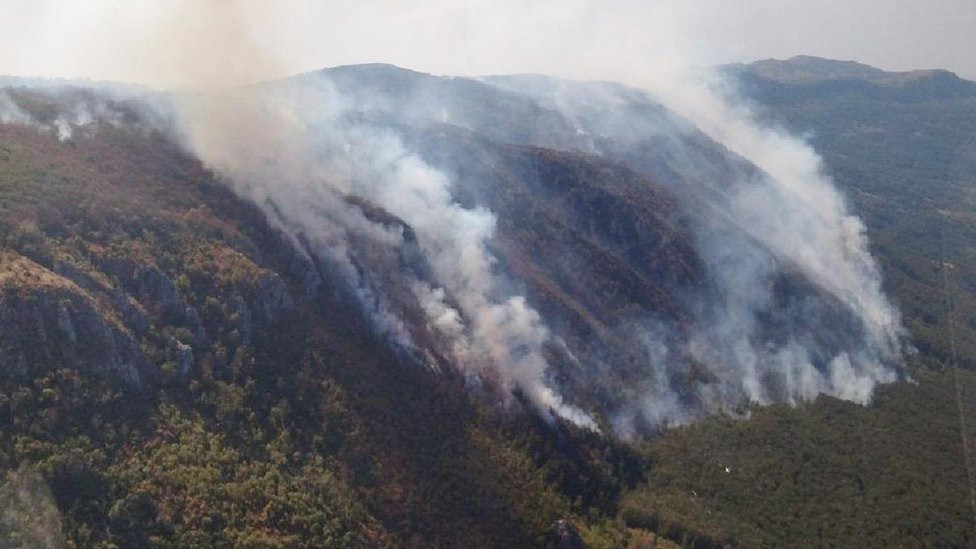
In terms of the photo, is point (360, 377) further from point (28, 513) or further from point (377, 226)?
point (28, 513)

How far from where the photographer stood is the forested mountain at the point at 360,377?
8412cm

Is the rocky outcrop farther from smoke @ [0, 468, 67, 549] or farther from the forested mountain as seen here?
smoke @ [0, 468, 67, 549]

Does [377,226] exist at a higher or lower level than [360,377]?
higher

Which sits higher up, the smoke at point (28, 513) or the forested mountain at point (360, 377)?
the forested mountain at point (360, 377)

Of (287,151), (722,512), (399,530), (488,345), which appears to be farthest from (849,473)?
(287,151)

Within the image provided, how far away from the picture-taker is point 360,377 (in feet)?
371

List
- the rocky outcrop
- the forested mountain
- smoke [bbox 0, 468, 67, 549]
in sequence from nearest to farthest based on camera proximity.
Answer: smoke [bbox 0, 468, 67, 549], the rocky outcrop, the forested mountain

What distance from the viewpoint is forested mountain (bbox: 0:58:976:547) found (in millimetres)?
84125

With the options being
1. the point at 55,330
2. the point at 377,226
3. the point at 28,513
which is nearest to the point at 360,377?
the point at 377,226

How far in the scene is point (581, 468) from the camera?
126m

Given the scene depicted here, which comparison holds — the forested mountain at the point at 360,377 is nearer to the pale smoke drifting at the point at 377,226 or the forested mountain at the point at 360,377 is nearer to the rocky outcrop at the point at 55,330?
the rocky outcrop at the point at 55,330

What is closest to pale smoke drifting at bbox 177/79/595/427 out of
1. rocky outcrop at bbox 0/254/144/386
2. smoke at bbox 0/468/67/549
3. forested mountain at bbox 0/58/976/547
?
forested mountain at bbox 0/58/976/547

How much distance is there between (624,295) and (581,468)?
66.9 metres

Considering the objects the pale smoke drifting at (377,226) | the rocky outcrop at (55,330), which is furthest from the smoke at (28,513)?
the pale smoke drifting at (377,226)
